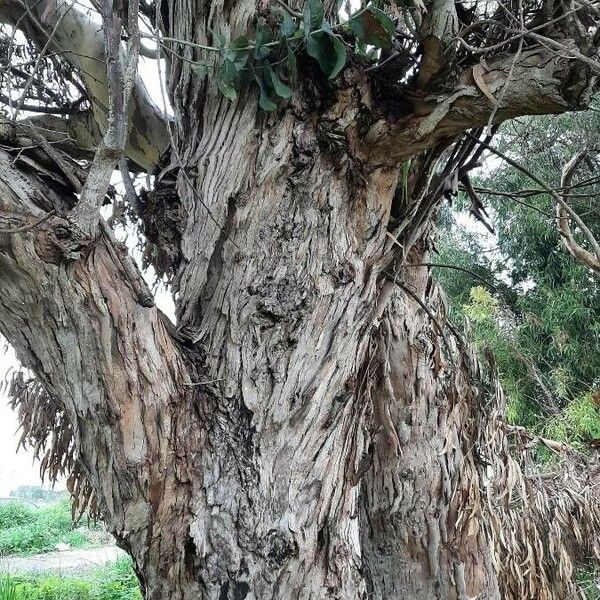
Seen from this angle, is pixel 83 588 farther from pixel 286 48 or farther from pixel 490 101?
pixel 490 101

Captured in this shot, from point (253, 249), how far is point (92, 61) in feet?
2.97

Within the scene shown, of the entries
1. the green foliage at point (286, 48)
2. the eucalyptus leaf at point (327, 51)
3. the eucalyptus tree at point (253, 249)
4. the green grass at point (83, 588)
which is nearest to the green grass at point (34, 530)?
the green grass at point (83, 588)

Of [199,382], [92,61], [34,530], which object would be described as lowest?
[34,530]

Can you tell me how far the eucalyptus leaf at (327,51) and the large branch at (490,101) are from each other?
0.14m

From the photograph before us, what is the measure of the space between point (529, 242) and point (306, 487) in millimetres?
6188

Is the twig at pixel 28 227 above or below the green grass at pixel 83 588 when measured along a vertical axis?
above

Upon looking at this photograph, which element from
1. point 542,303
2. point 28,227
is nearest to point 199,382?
point 28,227

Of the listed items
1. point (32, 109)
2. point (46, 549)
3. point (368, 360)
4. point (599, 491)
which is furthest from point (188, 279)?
point (46, 549)

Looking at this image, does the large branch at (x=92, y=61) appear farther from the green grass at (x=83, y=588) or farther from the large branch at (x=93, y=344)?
the green grass at (x=83, y=588)

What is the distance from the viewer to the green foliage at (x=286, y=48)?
1.15 meters

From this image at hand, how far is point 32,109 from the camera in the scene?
2.04 meters

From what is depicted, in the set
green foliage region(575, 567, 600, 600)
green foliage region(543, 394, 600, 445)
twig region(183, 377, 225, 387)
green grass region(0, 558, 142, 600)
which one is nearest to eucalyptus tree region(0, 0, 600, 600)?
twig region(183, 377, 225, 387)

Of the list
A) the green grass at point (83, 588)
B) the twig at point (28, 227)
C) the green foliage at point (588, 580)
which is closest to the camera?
the twig at point (28, 227)

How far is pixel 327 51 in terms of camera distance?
1186 mm
